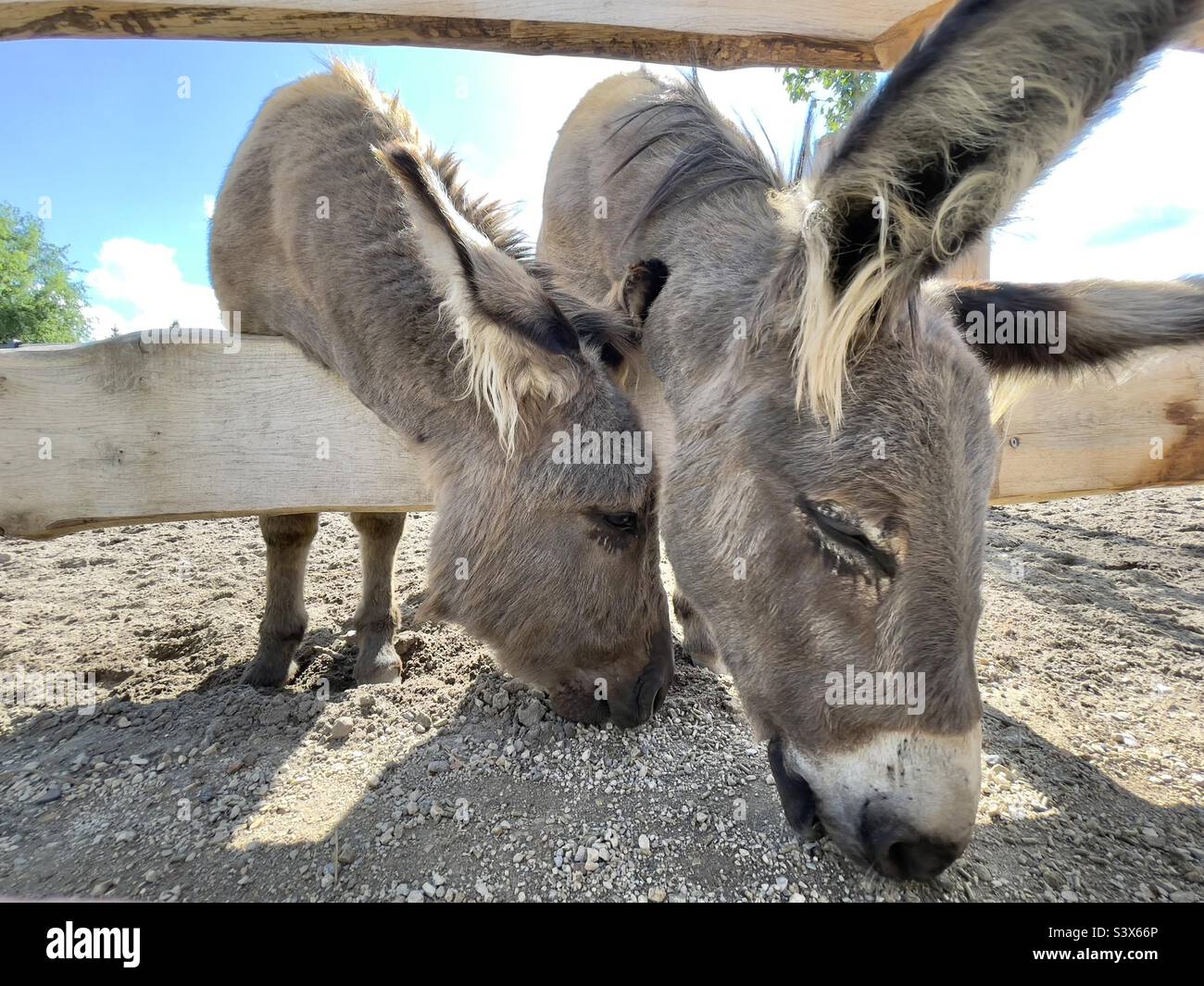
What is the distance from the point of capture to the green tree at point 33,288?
64.5 feet

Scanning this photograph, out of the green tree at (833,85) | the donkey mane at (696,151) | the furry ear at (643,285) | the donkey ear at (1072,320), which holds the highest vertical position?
the green tree at (833,85)

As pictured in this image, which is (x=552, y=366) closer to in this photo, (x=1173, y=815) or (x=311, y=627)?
(x=1173, y=815)

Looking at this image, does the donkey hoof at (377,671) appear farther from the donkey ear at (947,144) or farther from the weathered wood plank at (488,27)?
the weathered wood plank at (488,27)

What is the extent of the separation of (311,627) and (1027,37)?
479 centimetres

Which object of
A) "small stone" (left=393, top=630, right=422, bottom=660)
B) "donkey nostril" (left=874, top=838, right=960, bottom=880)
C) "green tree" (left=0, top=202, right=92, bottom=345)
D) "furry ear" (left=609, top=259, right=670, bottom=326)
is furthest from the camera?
"green tree" (left=0, top=202, right=92, bottom=345)

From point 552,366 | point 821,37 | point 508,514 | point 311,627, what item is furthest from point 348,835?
point 821,37

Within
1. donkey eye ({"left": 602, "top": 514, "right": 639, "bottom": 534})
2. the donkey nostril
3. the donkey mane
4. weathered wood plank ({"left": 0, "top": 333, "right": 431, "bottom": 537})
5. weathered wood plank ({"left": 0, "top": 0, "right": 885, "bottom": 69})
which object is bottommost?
the donkey nostril

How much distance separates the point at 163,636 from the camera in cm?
392

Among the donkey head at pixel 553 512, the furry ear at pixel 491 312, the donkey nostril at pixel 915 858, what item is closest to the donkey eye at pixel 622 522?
the donkey head at pixel 553 512

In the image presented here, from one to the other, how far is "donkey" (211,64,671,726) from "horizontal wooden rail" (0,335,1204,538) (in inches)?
9.1

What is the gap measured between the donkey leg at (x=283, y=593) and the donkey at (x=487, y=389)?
1338mm

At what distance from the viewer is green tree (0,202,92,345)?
64.5 ft

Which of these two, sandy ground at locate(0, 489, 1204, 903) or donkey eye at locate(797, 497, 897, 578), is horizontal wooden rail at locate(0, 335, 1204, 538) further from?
sandy ground at locate(0, 489, 1204, 903)

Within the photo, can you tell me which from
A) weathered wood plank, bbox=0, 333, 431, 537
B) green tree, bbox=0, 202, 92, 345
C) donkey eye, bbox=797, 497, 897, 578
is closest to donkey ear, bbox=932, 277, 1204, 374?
donkey eye, bbox=797, 497, 897, 578
